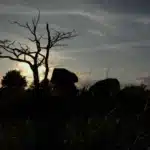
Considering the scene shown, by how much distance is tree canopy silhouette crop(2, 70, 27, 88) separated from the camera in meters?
54.1

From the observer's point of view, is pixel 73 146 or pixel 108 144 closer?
pixel 73 146

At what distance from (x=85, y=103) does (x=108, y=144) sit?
2622cm

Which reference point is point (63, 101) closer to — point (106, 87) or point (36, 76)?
point (106, 87)

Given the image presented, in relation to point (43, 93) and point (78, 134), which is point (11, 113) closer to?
point (43, 93)

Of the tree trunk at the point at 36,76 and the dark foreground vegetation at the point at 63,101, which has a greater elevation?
the tree trunk at the point at 36,76

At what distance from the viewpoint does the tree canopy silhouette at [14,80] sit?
178 ft

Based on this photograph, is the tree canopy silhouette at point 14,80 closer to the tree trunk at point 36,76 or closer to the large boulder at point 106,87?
the tree trunk at point 36,76

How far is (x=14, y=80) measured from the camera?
54.7 meters

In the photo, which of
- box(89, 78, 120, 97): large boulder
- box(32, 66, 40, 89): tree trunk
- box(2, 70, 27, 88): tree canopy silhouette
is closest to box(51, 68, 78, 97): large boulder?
box(32, 66, 40, 89): tree trunk

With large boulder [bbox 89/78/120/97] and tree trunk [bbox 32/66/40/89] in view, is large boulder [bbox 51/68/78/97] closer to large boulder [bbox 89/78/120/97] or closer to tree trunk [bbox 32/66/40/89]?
tree trunk [bbox 32/66/40/89]

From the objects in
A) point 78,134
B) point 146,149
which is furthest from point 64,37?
point 78,134

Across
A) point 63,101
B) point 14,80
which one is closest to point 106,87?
point 63,101

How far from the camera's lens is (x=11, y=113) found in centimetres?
4266

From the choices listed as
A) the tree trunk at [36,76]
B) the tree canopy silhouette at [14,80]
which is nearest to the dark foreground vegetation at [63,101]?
the tree canopy silhouette at [14,80]
